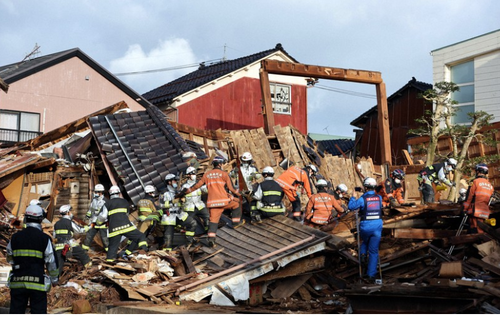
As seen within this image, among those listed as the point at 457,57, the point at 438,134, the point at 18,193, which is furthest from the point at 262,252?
the point at 457,57

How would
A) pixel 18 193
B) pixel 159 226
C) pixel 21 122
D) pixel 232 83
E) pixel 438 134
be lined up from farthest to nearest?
pixel 232 83
pixel 21 122
pixel 438 134
pixel 18 193
pixel 159 226

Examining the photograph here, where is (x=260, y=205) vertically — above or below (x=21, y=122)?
below

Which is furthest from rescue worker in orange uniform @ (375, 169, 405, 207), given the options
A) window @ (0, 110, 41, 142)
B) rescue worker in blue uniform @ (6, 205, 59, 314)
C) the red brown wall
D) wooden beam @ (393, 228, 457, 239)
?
window @ (0, 110, 41, 142)

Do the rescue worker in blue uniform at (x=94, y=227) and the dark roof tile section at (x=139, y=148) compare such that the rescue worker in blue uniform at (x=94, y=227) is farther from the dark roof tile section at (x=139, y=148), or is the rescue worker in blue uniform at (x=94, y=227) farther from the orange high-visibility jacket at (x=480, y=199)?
the orange high-visibility jacket at (x=480, y=199)

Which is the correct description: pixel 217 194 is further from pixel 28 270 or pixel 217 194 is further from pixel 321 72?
pixel 321 72

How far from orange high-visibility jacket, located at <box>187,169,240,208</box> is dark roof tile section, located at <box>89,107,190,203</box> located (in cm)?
395

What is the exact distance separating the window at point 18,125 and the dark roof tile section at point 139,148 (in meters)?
9.13

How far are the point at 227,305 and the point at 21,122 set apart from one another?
19.6 metres

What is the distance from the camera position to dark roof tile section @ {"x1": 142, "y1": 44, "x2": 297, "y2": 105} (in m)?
30.7

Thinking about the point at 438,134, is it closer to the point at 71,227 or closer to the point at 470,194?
the point at 470,194

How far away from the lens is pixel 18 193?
18688mm

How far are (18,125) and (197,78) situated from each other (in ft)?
30.8

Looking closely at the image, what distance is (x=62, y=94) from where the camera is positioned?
29.3 meters

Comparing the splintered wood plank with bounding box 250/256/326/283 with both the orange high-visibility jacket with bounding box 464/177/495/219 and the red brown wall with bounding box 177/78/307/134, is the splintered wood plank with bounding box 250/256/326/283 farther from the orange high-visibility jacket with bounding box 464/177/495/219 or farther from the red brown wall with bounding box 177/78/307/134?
the red brown wall with bounding box 177/78/307/134
